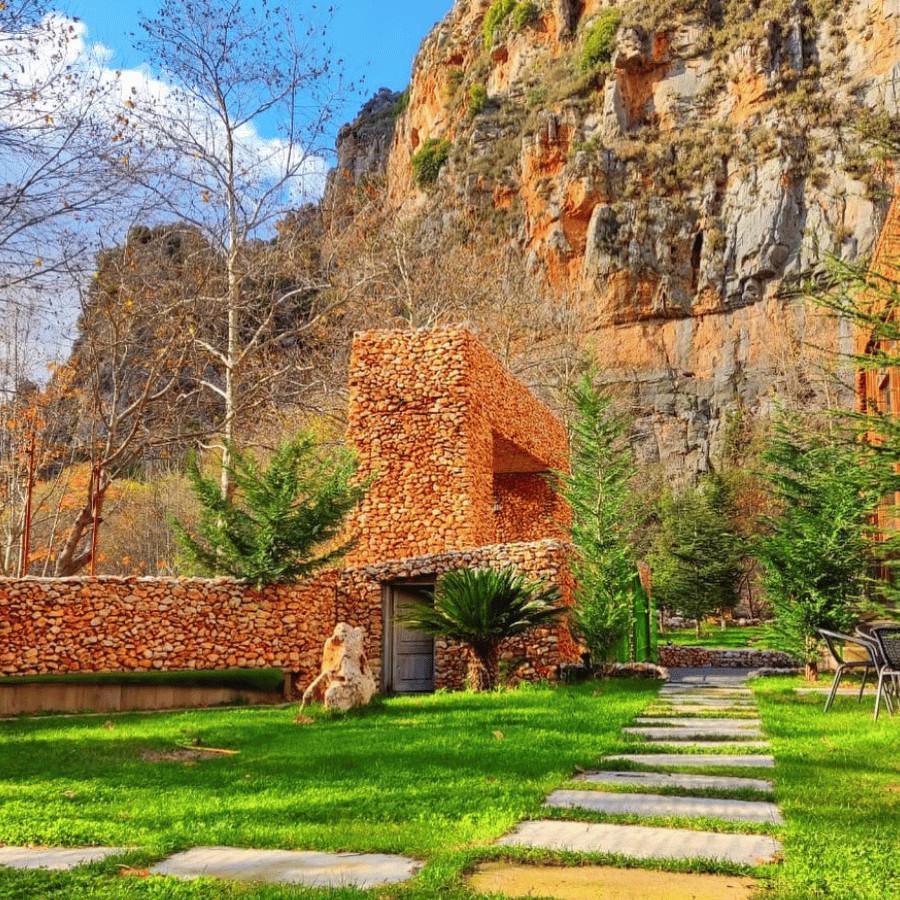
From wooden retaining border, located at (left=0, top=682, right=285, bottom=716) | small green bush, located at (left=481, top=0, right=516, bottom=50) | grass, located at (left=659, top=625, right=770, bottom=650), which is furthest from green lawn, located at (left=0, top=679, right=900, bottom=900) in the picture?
small green bush, located at (left=481, top=0, right=516, bottom=50)

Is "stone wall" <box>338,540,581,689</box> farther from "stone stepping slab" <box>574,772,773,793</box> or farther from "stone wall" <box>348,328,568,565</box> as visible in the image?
"stone stepping slab" <box>574,772,773,793</box>

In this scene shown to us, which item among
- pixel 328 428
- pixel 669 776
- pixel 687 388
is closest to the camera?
pixel 669 776

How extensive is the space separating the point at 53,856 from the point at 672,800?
2.84 metres

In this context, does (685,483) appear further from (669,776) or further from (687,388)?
(669,776)

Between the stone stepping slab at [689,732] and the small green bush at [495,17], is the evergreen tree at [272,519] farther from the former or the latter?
the small green bush at [495,17]

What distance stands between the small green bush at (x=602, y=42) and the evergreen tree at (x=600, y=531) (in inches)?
1616

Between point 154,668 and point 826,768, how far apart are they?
9200 millimetres

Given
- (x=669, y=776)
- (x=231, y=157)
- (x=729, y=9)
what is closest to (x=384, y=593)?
(x=669, y=776)

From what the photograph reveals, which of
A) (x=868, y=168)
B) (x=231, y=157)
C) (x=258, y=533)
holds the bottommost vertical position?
(x=258, y=533)

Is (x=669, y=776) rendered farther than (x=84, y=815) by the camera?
Yes

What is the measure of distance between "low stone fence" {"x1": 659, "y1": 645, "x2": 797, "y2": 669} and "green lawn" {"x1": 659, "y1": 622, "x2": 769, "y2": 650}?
2000 mm

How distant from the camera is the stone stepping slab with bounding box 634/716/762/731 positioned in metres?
7.34

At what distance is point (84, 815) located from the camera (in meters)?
4.41

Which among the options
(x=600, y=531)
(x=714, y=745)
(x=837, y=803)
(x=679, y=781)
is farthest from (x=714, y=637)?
(x=837, y=803)
